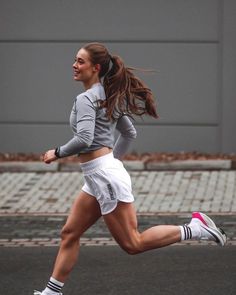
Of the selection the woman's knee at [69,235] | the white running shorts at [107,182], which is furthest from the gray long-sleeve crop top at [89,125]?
the woman's knee at [69,235]

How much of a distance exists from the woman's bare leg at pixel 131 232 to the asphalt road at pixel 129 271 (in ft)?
1.74

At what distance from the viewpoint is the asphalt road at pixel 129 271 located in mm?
8289

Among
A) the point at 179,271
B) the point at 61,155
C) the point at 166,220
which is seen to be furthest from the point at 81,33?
the point at 61,155

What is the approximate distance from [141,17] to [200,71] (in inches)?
41.0

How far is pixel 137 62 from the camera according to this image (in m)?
15.2

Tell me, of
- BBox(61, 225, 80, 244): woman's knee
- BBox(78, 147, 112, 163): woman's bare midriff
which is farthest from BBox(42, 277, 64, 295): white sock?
BBox(78, 147, 112, 163): woman's bare midriff

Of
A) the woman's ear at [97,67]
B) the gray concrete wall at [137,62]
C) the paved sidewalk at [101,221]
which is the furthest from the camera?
the gray concrete wall at [137,62]

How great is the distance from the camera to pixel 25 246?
10219mm

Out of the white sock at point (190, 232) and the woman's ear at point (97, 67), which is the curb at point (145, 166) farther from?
the woman's ear at point (97, 67)

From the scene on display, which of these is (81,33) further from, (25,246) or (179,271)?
(179,271)

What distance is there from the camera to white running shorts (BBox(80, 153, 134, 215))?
7.49 m

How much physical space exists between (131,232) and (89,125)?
774mm

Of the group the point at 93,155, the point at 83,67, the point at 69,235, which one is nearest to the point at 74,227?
the point at 69,235

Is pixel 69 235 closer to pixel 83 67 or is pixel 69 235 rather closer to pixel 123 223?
pixel 123 223
